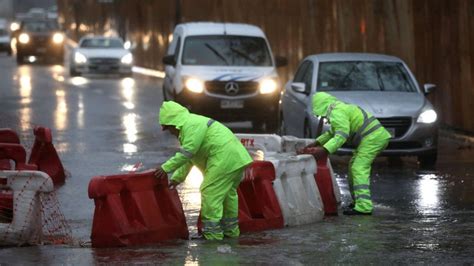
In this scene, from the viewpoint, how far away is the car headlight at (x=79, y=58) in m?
45.5

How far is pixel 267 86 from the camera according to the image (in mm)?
24078

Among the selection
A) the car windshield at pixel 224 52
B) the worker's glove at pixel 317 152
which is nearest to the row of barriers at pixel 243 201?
the worker's glove at pixel 317 152

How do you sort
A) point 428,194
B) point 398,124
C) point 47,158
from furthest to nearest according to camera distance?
point 398,124 < point 47,158 < point 428,194

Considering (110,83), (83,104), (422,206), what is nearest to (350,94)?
(422,206)

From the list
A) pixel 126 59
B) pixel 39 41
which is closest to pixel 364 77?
pixel 126 59

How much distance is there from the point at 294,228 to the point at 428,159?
19.9 feet

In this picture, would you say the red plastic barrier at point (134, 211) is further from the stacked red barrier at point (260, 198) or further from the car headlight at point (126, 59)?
the car headlight at point (126, 59)

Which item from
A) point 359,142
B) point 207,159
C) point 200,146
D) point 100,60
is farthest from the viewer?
point 100,60

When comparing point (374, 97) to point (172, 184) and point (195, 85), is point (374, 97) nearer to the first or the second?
point (195, 85)

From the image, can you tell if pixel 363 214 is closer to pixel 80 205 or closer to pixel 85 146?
pixel 80 205

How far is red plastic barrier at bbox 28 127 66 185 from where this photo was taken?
16.0 meters

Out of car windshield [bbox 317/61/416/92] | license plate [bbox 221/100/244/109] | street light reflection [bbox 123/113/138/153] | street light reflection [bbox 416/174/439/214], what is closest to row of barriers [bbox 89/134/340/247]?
street light reflection [bbox 416/174/439/214]

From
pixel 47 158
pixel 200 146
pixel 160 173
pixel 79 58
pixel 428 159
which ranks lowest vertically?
pixel 79 58

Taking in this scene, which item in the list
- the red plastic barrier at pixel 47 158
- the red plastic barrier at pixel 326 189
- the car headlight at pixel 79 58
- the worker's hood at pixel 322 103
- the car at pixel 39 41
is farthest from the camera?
the car at pixel 39 41
